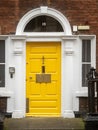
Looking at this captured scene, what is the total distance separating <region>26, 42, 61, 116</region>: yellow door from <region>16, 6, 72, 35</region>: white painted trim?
473mm

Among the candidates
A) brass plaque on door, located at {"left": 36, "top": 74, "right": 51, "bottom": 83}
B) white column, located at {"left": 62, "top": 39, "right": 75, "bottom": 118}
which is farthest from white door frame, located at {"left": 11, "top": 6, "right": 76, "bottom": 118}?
brass plaque on door, located at {"left": 36, "top": 74, "right": 51, "bottom": 83}

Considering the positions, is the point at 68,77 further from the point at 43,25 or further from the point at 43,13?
the point at 43,13

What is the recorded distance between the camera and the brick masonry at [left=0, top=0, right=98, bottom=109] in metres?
13.3

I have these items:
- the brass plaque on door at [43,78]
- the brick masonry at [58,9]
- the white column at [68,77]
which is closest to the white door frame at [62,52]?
the white column at [68,77]

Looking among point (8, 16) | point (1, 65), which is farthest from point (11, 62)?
point (8, 16)

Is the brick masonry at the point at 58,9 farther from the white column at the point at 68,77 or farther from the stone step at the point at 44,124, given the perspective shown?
the stone step at the point at 44,124

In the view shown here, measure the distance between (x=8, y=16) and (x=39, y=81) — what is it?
80.6 inches

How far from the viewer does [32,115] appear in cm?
1345

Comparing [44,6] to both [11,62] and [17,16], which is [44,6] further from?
[11,62]

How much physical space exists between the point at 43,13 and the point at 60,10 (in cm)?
49

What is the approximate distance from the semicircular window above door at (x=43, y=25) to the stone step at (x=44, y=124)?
2.57m

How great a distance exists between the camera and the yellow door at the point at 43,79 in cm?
1346

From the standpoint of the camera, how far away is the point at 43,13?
43.9 feet

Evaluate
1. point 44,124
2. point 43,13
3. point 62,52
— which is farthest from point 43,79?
point 43,13
